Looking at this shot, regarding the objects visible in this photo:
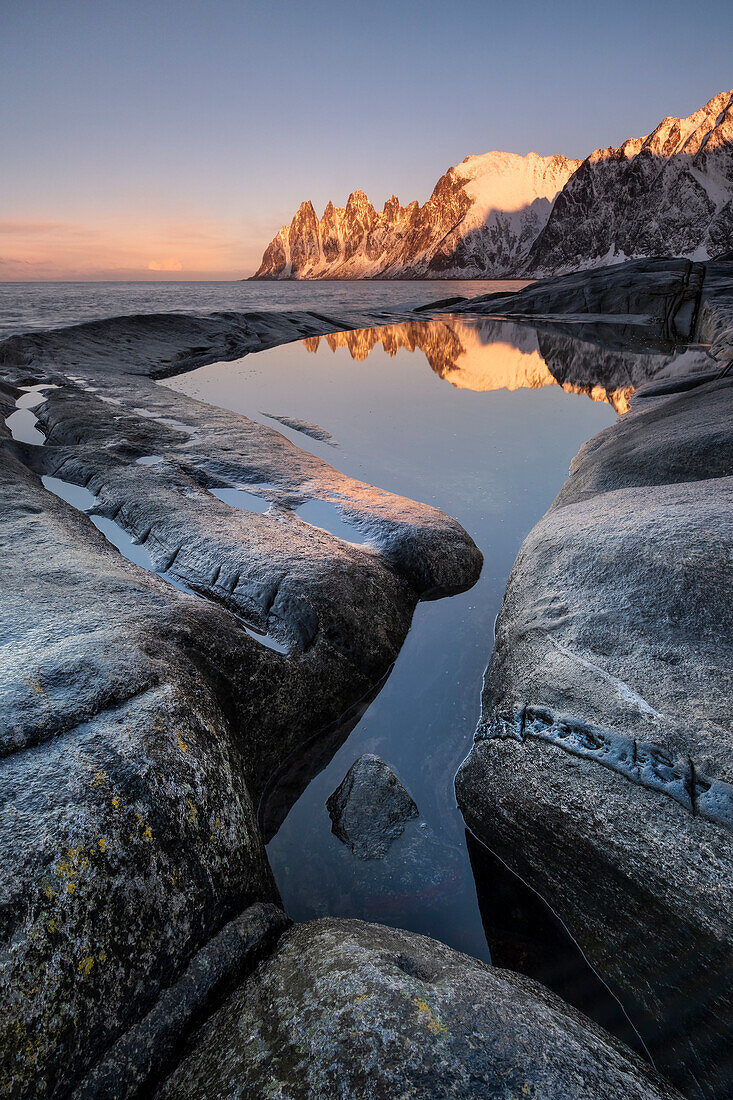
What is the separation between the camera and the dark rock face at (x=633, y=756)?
8.09ft

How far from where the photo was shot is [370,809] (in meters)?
3.72

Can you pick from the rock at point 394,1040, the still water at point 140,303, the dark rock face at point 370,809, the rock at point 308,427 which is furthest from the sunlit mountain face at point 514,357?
the rock at point 394,1040

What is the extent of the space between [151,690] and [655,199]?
20966 centimetres

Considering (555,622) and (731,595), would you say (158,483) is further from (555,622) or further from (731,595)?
(731,595)

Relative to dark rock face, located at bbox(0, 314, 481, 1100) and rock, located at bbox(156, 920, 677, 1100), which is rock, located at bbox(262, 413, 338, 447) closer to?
dark rock face, located at bbox(0, 314, 481, 1100)

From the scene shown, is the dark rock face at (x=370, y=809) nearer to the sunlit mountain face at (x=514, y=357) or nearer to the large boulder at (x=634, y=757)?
the large boulder at (x=634, y=757)

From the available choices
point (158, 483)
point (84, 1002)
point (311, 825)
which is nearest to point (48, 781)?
point (84, 1002)

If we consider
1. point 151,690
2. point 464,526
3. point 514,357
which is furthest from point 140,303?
point 151,690

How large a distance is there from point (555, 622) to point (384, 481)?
531 centimetres

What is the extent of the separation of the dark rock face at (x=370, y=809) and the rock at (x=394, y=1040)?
1233mm

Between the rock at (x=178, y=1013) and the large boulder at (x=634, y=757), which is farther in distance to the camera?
the large boulder at (x=634, y=757)

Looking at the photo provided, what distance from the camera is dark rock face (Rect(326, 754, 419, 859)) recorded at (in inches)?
141

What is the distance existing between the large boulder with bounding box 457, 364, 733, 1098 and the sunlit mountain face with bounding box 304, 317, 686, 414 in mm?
10732

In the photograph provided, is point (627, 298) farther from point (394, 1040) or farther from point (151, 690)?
point (394, 1040)
